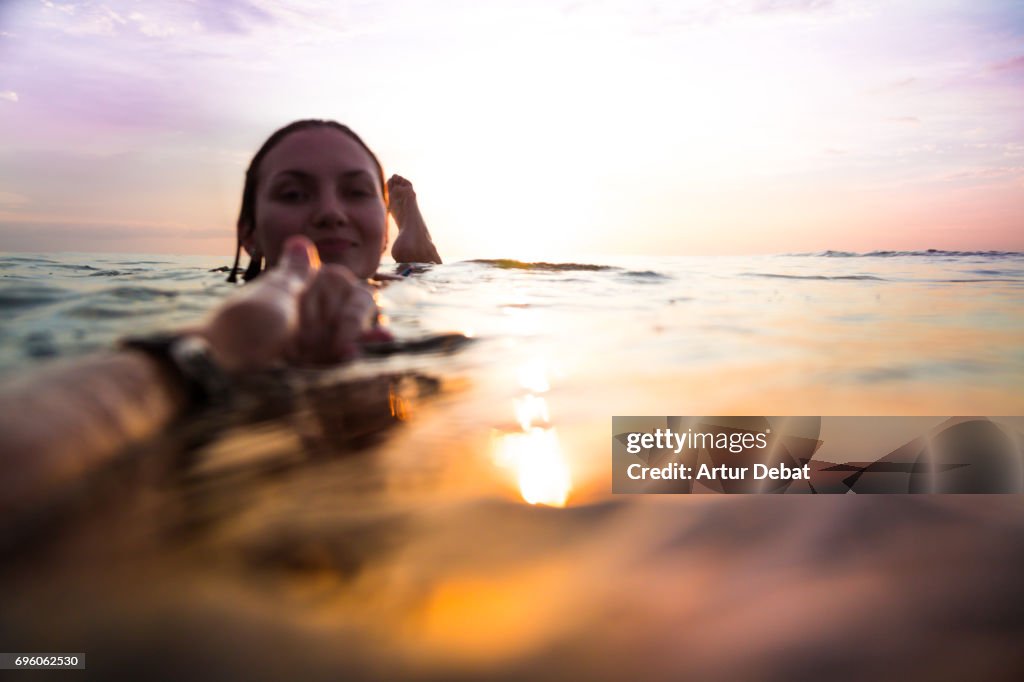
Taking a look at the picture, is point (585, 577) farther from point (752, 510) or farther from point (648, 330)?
point (648, 330)

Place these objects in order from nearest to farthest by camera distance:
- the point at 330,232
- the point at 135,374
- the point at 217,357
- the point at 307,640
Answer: the point at 307,640
the point at 135,374
the point at 217,357
the point at 330,232

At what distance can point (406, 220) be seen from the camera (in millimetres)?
8906

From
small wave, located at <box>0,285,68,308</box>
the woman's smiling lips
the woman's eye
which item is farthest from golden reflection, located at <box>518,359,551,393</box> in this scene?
small wave, located at <box>0,285,68,308</box>

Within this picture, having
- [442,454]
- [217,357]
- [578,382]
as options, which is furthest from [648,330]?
[217,357]

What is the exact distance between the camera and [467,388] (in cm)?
191

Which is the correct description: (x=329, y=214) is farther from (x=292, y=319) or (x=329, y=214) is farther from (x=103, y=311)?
(x=292, y=319)

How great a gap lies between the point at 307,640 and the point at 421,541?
0.79 ft

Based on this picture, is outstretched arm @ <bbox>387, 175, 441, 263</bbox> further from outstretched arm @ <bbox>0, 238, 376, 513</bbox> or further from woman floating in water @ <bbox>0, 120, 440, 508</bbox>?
outstretched arm @ <bbox>0, 238, 376, 513</bbox>

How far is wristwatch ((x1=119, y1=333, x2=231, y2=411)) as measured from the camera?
4.20ft

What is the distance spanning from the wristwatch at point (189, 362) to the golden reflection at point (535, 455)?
0.69 m

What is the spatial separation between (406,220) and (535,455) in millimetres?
8066

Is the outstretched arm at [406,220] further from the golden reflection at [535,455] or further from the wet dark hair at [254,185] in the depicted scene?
the golden reflection at [535,455]

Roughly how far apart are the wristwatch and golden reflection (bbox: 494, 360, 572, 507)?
693mm

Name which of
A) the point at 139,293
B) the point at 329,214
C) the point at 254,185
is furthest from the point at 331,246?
the point at 139,293
